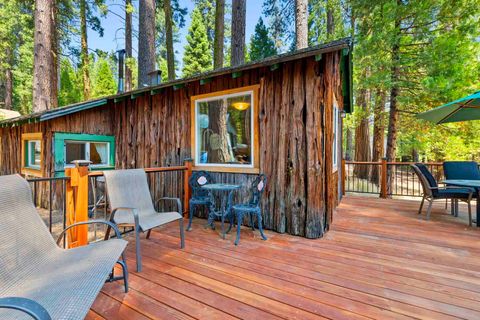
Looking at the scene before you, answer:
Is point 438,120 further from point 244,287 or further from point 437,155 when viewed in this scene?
point 437,155

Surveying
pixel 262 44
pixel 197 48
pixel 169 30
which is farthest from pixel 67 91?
pixel 262 44

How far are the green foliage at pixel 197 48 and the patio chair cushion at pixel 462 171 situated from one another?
49.2 feet

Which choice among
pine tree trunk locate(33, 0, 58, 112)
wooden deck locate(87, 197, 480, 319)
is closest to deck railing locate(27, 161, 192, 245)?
wooden deck locate(87, 197, 480, 319)

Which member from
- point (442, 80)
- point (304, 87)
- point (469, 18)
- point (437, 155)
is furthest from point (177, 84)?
point (437, 155)

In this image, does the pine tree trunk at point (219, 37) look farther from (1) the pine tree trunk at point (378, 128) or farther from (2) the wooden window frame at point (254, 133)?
(1) the pine tree trunk at point (378, 128)

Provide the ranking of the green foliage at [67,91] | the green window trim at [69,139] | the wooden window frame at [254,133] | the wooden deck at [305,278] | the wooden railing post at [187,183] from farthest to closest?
the green foliage at [67,91] < the green window trim at [69,139] < the wooden railing post at [187,183] < the wooden window frame at [254,133] < the wooden deck at [305,278]

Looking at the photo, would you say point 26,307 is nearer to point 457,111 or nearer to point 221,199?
point 221,199

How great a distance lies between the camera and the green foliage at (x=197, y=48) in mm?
16438

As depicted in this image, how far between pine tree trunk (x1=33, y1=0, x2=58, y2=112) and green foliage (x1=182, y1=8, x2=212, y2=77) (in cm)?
1022

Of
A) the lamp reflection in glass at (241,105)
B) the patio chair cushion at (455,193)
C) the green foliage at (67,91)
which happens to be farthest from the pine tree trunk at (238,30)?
the green foliage at (67,91)

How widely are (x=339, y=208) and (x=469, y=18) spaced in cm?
644

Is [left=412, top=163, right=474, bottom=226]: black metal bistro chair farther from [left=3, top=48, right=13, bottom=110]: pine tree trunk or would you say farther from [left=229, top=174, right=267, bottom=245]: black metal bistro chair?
[left=3, top=48, right=13, bottom=110]: pine tree trunk

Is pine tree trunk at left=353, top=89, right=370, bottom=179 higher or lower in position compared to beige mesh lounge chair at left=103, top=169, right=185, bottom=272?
higher

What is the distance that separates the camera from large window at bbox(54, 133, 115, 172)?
539cm
